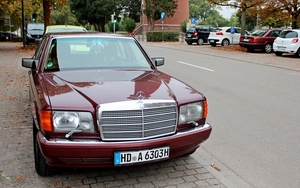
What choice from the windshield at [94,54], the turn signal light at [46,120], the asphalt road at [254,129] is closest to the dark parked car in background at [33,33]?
the asphalt road at [254,129]

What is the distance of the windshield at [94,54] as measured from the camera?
16.6ft

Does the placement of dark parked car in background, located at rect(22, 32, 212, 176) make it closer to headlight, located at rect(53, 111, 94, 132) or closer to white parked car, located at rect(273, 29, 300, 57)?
headlight, located at rect(53, 111, 94, 132)

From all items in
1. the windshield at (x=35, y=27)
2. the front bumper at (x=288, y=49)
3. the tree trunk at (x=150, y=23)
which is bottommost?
the front bumper at (x=288, y=49)

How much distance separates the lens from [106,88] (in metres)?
4.01

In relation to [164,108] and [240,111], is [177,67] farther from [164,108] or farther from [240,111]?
[164,108]

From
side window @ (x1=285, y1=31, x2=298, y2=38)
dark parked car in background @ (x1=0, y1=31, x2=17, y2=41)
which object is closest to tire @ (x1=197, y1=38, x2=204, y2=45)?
side window @ (x1=285, y1=31, x2=298, y2=38)

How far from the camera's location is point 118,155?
355cm

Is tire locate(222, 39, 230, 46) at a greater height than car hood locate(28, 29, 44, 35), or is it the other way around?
car hood locate(28, 29, 44, 35)

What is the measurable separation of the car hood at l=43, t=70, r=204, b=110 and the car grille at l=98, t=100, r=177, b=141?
0.34 ft

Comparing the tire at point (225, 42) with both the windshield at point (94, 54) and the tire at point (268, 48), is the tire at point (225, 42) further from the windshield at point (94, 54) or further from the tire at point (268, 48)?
the windshield at point (94, 54)

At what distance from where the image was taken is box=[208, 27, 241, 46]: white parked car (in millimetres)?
29875

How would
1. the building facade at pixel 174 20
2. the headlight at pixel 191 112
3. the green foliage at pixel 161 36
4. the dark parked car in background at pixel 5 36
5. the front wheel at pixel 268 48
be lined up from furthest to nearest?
1. the building facade at pixel 174 20
2. the green foliage at pixel 161 36
3. the dark parked car in background at pixel 5 36
4. the front wheel at pixel 268 48
5. the headlight at pixel 191 112

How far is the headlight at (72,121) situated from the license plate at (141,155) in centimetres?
40

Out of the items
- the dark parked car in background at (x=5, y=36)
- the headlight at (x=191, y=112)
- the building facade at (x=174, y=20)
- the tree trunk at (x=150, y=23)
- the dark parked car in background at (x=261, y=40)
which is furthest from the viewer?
the building facade at (x=174, y=20)
